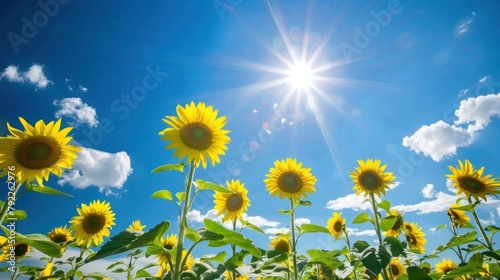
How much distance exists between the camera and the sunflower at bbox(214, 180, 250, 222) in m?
7.99

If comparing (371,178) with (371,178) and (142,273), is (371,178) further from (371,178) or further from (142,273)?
(142,273)

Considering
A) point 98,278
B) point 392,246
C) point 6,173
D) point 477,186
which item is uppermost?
point 477,186

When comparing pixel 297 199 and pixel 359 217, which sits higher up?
pixel 297 199

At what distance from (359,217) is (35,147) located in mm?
6297

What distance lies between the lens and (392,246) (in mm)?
4926

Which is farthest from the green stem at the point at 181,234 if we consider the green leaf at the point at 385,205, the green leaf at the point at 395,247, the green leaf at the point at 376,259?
the green leaf at the point at 385,205

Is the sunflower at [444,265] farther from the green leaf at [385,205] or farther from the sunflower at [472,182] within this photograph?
the green leaf at [385,205]

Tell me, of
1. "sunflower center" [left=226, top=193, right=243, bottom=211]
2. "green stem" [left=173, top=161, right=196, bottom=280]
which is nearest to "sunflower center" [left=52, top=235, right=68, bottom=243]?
"sunflower center" [left=226, top=193, right=243, bottom=211]

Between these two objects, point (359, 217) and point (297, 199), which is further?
point (297, 199)

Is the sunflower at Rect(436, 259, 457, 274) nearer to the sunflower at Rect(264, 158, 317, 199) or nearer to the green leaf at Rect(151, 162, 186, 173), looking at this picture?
the sunflower at Rect(264, 158, 317, 199)

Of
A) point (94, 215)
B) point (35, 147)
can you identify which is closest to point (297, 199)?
point (94, 215)

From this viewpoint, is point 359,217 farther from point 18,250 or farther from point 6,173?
point 18,250

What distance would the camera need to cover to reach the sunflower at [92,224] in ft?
24.0

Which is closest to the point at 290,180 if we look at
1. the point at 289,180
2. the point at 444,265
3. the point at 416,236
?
the point at 289,180
